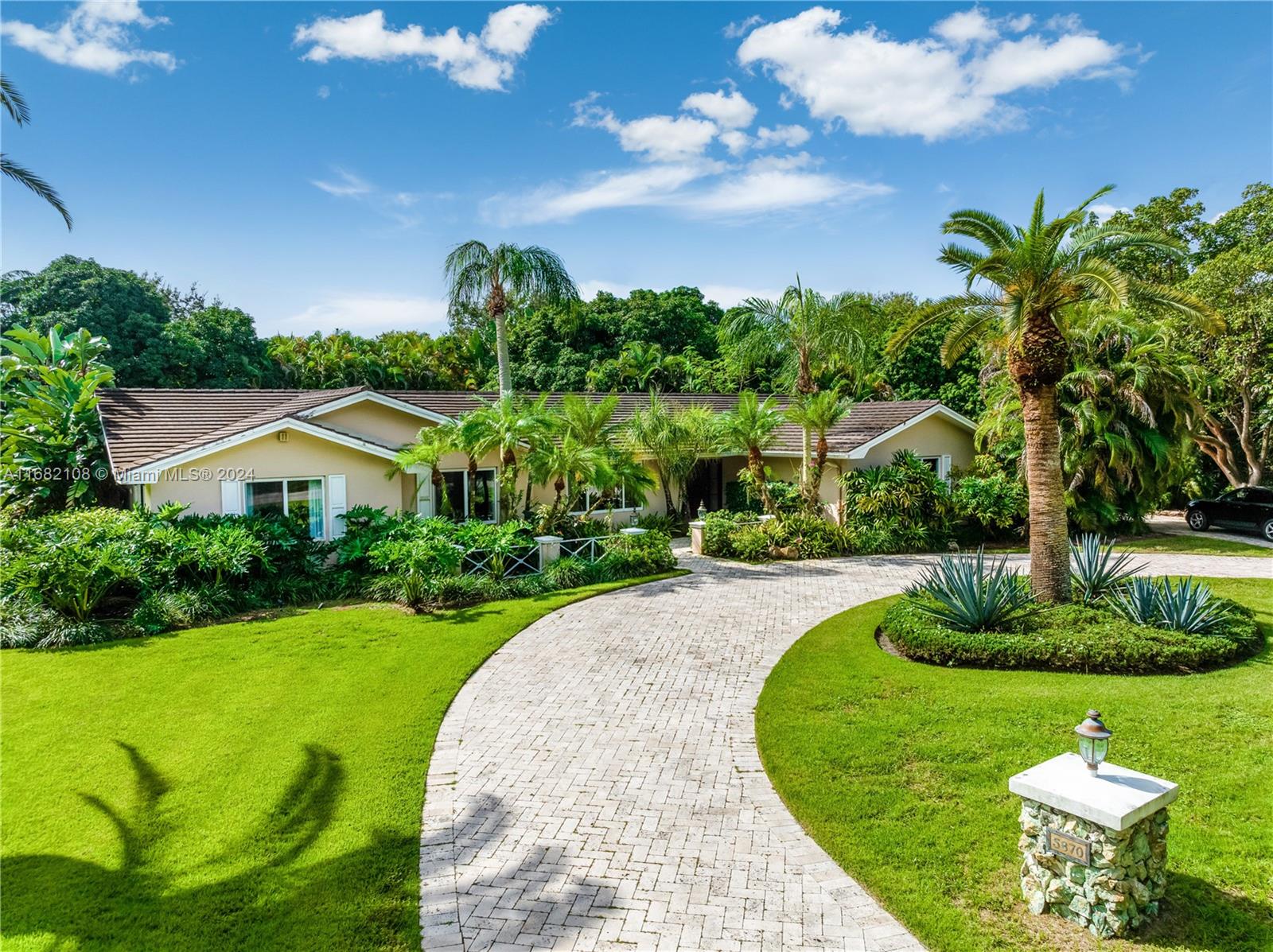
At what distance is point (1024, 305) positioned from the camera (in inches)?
484

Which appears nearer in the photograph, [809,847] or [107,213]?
[809,847]

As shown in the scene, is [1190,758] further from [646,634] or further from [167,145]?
[167,145]

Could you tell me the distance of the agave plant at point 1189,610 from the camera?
1059 cm

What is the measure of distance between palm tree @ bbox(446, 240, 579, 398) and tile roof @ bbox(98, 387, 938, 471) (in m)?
3.36

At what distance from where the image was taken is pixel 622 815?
6.51 m

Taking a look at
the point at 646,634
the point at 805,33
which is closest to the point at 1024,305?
the point at 805,33

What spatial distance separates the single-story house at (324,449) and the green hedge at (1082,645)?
1096 centimetres

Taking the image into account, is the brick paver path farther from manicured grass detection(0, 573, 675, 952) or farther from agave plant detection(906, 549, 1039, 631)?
agave plant detection(906, 549, 1039, 631)

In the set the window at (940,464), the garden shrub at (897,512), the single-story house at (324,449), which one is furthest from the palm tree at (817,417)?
the window at (940,464)

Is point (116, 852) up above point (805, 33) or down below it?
below

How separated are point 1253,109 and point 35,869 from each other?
63.3 feet

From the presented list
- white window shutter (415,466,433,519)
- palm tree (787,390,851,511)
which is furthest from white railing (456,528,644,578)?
palm tree (787,390,851,511)

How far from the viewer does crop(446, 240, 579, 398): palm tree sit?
1948 cm

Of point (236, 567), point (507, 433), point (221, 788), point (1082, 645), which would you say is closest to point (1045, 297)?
point (1082, 645)
